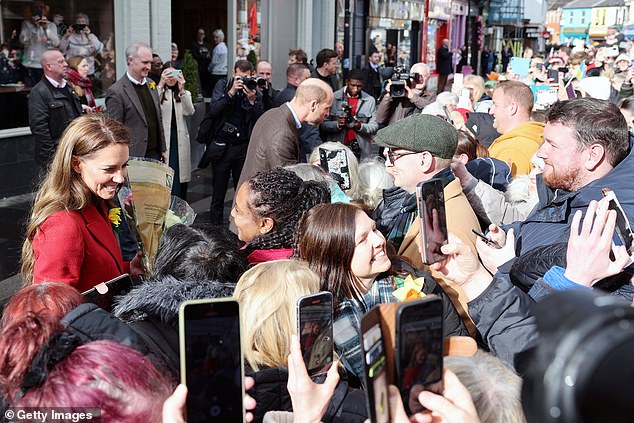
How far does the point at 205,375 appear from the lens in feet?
4.92

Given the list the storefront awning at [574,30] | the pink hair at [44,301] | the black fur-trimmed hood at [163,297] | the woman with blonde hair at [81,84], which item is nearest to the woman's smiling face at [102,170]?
the black fur-trimmed hood at [163,297]

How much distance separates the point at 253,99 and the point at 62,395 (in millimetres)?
6148

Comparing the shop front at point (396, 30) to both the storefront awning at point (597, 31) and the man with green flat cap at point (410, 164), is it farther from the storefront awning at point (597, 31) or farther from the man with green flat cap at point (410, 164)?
the storefront awning at point (597, 31)

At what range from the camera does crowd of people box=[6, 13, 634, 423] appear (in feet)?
4.75

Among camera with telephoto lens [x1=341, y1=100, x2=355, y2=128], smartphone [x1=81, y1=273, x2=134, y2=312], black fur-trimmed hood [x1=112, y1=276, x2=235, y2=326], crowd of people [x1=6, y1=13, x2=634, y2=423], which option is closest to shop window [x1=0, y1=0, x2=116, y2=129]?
camera with telephoto lens [x1=341, y1=100, x2=355, y2=128]

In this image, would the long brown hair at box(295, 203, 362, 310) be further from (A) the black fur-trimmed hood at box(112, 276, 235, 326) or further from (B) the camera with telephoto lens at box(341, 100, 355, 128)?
(B) the camera with telephoto lens at box(341, 100, 355, 128)

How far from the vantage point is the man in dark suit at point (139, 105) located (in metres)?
6.64

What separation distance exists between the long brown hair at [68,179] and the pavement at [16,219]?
2585 millimetres

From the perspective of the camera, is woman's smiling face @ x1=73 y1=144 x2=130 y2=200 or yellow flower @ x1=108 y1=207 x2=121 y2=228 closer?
woman's smiling face @ x1=73 y1=144 x2=130 y2=200

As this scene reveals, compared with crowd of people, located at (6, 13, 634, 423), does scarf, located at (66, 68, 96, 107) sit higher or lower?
higher

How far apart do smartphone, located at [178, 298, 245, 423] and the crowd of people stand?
5 cm

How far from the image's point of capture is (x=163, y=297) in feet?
7.73

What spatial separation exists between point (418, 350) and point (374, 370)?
129 millimetres

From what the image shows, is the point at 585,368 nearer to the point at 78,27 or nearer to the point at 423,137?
the point at 423,137
